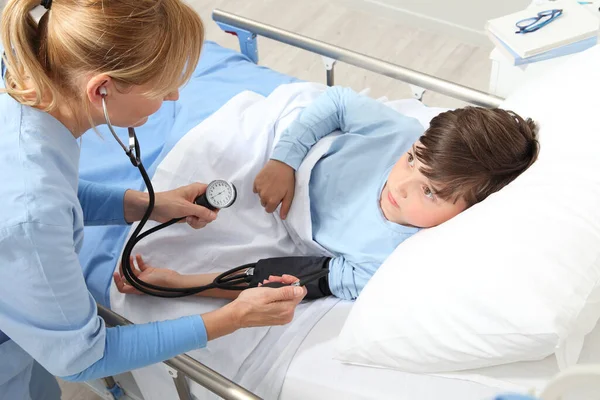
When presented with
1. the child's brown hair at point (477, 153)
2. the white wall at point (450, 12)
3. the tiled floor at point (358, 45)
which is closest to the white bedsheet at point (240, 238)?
the child's brown hair at point (477, 153)

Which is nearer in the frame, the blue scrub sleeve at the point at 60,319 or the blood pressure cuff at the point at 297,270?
the blue scrub sleeve at the point at 60,319

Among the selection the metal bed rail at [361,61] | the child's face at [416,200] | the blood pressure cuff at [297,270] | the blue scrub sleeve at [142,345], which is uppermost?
the metal bed rail at [361,61]

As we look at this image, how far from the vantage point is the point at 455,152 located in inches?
41.6

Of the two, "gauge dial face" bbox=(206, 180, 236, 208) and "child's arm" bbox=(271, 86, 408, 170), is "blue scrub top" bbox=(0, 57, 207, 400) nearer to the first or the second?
"gauge dial face" bbox=(206, 180, 236, 208)

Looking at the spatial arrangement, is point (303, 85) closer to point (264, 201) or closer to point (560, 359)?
point (264, 201)

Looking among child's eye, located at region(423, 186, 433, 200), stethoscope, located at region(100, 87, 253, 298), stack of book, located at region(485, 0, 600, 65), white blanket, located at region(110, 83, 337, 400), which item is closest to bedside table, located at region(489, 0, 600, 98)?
stack of book, located at region(485, 0, 600, 65)

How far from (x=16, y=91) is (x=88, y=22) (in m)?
0.18

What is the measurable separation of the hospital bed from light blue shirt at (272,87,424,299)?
4.0 inches

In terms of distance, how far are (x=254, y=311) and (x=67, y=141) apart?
0.43 metres

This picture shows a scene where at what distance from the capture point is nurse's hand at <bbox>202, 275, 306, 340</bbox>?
1005 mm

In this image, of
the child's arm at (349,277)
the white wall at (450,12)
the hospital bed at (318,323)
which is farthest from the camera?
the white wall at (450,12)

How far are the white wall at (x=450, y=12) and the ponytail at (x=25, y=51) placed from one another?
2020 mm

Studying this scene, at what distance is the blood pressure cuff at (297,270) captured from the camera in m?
1.19

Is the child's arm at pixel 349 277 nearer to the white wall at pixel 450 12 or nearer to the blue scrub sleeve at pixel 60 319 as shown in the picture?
the blue scrub sleeve at pixel 60 319
